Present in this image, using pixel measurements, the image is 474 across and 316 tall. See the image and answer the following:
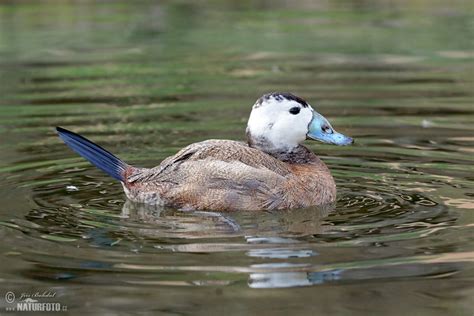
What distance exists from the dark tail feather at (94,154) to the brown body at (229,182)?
0.31ft

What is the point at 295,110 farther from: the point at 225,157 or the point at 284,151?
the point at 225,157

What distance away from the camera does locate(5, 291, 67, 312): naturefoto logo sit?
19.7 feet

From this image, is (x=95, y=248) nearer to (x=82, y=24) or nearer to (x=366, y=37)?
(x=366, y=37)

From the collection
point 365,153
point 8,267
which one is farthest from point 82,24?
point 8,267

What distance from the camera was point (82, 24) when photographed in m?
18.3

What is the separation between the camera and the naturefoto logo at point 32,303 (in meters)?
6.00

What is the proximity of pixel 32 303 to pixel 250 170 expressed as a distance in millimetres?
2327

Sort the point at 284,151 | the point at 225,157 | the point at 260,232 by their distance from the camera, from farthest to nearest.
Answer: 1. the point at 284,151
2. the point at 225,157
3. the point at 260,232

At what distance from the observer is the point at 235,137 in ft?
35.1

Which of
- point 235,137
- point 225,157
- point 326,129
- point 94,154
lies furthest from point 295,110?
point 235,137

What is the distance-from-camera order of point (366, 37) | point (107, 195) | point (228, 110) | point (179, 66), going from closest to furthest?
point (107, 195) → point (228, 110) → point (179, 66) → point (366, 37)

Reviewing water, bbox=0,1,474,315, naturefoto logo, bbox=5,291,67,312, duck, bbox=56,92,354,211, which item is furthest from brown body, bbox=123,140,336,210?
naturefoto logo, bbox=5,291,67,312

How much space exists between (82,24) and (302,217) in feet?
36.6

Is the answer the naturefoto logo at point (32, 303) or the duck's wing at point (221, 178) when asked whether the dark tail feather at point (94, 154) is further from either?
the naturefoto logo at point (32, 303)
